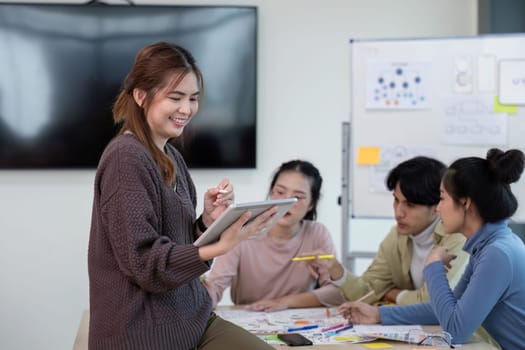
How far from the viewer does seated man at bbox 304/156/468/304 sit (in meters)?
2.66

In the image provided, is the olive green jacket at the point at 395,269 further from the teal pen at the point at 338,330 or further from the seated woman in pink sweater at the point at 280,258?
the teal pen at the point at 338,330

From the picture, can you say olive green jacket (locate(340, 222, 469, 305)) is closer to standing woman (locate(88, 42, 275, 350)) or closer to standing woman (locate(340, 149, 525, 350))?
standing woman (locate(340, 149, 525, 350))

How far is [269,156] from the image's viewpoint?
165 inches

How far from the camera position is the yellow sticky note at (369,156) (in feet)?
11.9

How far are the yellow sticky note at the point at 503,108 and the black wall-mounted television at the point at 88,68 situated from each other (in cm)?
131

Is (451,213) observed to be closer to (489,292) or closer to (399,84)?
(489,292)

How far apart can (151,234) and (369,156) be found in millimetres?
2127

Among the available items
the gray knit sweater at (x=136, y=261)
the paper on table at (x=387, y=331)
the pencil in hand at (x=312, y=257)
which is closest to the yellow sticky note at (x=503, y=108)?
the pencil in hand at (x=312, y=257)

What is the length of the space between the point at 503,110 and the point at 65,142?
2.31 metres

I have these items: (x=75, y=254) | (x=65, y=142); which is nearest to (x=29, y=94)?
(x=65, y=142)

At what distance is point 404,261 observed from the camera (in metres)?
2.78

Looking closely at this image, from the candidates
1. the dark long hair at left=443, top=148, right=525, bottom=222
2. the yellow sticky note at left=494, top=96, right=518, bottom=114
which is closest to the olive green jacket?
the dark long hair at left=443, top=148, right=525, bottom=222

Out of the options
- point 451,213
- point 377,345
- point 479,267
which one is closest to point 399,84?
point 451,213

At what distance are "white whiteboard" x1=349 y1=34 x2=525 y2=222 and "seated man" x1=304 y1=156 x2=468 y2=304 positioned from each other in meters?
0.84
